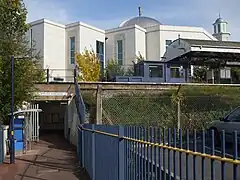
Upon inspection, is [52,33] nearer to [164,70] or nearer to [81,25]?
[81,25]

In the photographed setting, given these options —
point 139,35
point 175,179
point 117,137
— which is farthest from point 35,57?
point 139,35

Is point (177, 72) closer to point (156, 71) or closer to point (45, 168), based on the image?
point (156, 71)

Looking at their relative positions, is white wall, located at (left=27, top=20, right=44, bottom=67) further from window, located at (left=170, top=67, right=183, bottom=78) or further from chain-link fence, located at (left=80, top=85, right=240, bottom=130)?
chain-link fence, located at (left=80, top=85, right=240, bottom=130)

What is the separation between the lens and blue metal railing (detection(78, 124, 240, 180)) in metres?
2.92

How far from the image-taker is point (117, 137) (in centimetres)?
601

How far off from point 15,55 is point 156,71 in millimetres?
14354

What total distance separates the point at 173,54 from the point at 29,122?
14.2m

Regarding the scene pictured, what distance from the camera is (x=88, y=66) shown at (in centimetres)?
4012

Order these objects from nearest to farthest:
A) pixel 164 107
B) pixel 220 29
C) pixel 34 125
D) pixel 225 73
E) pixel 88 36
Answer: pixel 164 107 → pixel 34 125 → pixel 225 73 → pixel 88 36 → pixel 220 29

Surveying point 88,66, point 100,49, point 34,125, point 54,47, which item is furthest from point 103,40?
point 34,125

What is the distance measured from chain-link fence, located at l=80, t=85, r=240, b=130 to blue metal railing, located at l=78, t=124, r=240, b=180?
10013mm

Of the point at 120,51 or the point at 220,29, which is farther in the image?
the point at 220,29

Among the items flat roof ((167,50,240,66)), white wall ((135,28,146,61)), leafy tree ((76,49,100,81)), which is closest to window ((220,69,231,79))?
flat roof ((167,50,240,66))

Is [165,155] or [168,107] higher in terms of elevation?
[168,107]
